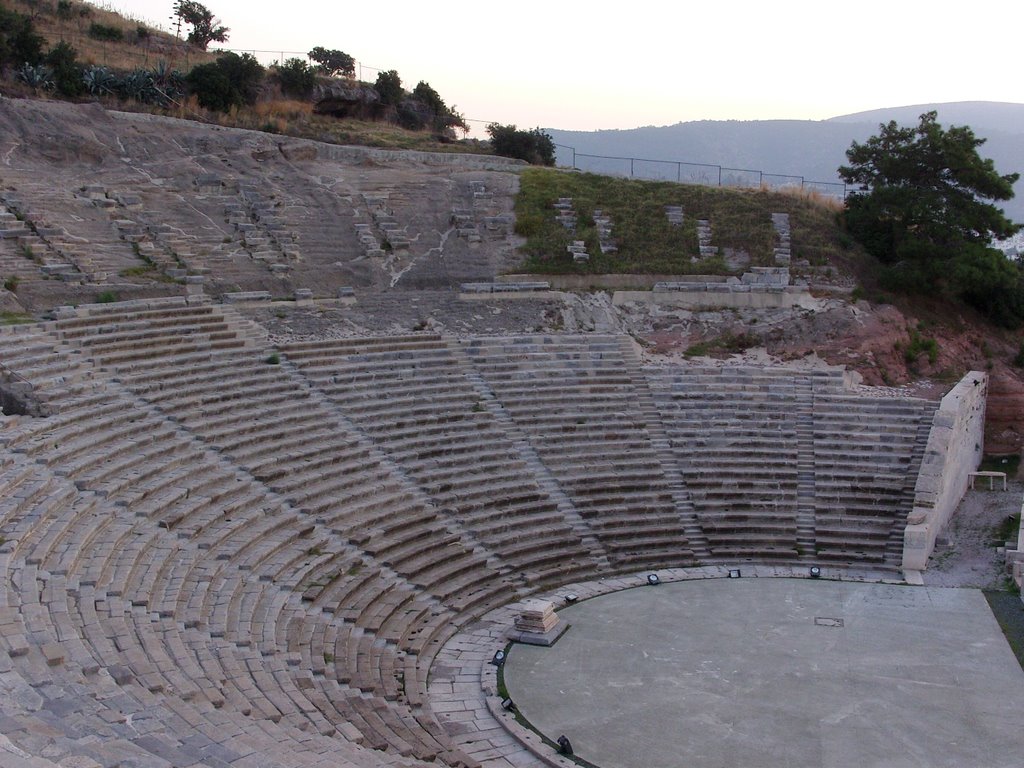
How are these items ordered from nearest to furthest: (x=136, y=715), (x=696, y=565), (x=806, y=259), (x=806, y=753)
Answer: (x=136, y=715) → (x=806, y=753) → (x=696, y=565) → (x=806, y=259)

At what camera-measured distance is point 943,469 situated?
18766 mm

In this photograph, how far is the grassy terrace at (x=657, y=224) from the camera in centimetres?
2633

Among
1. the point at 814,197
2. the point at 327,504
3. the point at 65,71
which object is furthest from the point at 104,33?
the point at 327,504

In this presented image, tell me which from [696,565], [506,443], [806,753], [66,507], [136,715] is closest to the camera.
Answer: [136,715]

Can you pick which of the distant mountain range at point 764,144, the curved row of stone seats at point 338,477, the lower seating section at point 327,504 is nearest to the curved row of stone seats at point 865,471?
the lower seating section at point 327,504

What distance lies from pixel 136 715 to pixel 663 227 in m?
22.2

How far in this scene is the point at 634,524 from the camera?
18312 mm

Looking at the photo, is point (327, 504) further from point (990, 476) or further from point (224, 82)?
point (224, 82)

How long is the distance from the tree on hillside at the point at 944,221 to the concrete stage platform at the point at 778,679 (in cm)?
1106

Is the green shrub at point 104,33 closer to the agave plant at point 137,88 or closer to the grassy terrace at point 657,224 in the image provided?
the agave plant at point 137,88

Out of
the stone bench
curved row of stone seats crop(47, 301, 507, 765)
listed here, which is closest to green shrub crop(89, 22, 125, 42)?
curved row of stone seats crop(47, 301, 507, 765)

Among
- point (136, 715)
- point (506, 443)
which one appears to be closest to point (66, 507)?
point (136, 715)

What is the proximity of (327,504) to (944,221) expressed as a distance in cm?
1813

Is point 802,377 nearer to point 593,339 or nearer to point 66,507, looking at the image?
point 593,339
